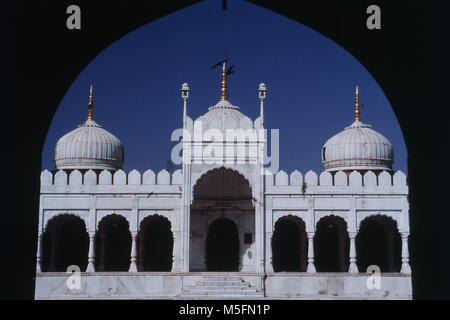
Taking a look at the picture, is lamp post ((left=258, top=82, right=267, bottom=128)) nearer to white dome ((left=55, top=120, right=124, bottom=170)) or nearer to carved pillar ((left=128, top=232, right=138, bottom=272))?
carved pillar ((left=128, top=232, right=138, bottom=272))

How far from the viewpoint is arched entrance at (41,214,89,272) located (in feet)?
59.7

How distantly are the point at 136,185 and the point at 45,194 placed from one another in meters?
2.47

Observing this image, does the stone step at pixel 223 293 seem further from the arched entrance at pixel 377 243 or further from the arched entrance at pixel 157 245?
the arched entrance at pixel 377 243

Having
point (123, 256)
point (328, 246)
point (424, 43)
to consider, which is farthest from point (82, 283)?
point (424, 43)

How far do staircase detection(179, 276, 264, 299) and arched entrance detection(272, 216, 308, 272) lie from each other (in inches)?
105


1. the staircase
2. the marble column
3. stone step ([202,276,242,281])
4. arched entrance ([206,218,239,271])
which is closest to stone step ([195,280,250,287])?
the staircase

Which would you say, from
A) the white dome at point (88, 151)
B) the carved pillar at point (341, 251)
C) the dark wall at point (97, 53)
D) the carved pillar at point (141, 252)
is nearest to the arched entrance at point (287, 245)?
the carved pillar at point (341, 251)

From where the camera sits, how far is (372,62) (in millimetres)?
4062

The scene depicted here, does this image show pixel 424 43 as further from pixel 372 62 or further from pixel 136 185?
pixel 136 185

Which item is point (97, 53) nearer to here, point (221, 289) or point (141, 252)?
point (221, 289)

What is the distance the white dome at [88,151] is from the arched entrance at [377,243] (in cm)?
785

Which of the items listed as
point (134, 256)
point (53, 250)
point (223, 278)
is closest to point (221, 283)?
point (223, 278)

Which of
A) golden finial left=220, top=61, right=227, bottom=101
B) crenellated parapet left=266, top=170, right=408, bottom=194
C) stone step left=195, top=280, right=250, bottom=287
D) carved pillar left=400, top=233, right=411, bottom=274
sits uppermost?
golden finial left=220, top=61, right=227, bottom=101

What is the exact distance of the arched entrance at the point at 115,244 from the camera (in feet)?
60.7
